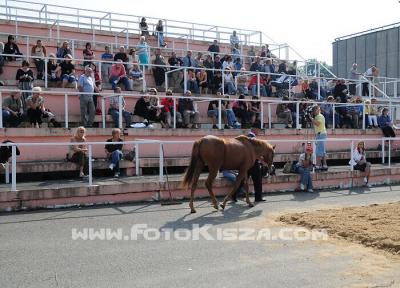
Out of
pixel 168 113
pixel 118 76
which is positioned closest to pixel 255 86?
pixel 168 113

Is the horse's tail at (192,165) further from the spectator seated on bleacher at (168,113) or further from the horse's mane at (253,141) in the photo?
the spectator seated on bleacher at (168,113)

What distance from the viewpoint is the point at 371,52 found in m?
38.7

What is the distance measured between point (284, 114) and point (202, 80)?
343cm

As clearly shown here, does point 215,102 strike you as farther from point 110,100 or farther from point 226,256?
point 226,256

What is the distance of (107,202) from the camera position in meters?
11.4

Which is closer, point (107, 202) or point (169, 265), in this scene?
point (169, 265)

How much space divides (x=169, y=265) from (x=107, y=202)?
488cm

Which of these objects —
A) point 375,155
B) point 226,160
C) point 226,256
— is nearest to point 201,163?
point 226,160

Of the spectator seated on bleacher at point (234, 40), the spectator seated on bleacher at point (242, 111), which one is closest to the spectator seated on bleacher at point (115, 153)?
the spectator seated on bleacher at point (242, 111)

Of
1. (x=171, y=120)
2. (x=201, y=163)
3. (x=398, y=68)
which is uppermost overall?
(x=398, y=68)

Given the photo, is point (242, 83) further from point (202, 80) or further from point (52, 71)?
point (52, 71)

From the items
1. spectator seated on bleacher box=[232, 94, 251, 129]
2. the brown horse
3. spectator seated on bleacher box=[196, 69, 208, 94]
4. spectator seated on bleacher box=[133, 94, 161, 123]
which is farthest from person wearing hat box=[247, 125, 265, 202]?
spectator seated on bleacher box=[196, 69, 208, 94]

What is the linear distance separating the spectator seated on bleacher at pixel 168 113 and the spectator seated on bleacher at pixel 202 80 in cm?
325

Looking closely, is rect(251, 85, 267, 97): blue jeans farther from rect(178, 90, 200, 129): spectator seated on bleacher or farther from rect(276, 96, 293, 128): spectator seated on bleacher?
rect(178, 90, 200, 129): spectator seated on bleacher
